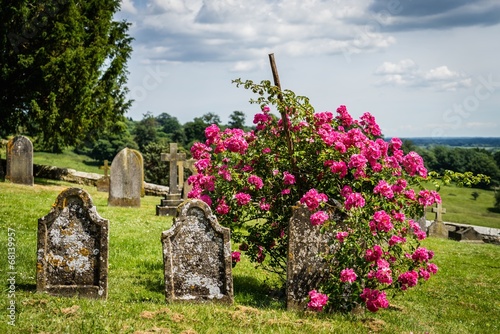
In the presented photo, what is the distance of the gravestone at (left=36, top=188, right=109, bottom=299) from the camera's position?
8.17 m

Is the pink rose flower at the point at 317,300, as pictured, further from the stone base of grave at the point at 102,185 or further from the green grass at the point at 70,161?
the green grass at the point at 70,161

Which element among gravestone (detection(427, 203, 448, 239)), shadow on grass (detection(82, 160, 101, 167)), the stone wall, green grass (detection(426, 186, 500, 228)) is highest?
shadow on grass (detection(82, 160, 101, 167))

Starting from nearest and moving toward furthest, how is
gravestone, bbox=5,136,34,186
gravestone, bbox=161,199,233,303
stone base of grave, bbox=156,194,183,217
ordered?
gravestone, bbox=161,199,233,303
stone base of grave, bbox=156,194,183,217
gravestone, bbox=5,136,34,186

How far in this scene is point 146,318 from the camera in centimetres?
715

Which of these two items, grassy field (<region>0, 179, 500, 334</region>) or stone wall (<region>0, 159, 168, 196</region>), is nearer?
grassy field (<region>0, 179, 500, 334</region>)

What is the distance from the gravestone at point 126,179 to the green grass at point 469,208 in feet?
119

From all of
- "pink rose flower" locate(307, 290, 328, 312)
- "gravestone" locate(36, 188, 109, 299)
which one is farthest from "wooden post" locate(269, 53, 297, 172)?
"gravestone" locate(36, 188, 109, 299)

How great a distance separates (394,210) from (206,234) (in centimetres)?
291

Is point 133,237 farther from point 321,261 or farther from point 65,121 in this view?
point 65,121

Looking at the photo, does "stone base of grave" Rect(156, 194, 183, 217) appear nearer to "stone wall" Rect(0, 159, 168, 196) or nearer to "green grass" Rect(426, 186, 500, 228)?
"stone wall" Rect(0, 159, 168, 196)

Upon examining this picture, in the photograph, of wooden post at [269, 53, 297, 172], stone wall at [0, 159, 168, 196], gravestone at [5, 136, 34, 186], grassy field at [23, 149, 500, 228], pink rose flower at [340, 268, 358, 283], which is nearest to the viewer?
pink rose flower at [340, 268, 358, 283]

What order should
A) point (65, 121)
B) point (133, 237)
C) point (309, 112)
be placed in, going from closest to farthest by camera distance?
1. point (309, 112)
2. point (133, 237)
3. point (65, 121)

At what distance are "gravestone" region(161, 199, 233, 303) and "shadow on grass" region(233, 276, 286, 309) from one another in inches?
29.6

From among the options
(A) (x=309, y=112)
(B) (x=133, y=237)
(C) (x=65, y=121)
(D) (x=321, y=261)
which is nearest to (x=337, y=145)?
(A) (x=309, y=112)
